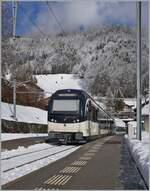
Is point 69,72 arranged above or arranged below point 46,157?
above

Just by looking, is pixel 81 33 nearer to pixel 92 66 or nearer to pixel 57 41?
pixel 57 41

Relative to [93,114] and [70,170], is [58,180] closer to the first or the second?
[70,170]

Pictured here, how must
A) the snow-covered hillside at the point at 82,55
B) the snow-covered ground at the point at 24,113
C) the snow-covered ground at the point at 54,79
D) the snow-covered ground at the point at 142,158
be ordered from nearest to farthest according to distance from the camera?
the snow-covered ground at the point at 142,158, the snow-covered hillside at the point at 82,55, the snow-covered ground at the point at 54,79, the snow-covered ground at the point at 24,113

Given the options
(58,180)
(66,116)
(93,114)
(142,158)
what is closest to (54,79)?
(142,158)

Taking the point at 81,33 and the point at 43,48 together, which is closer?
the point at 81,33

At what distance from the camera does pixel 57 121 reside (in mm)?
22531

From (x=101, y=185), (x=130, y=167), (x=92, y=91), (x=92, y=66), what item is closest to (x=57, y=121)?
(x=92, y=91)

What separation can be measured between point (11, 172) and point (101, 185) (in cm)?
272

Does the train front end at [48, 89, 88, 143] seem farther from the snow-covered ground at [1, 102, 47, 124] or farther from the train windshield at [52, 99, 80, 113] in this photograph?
the snow-covered ground at [1, 102, 47, 124]

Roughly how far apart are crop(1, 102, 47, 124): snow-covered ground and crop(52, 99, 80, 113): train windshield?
8.87 metres

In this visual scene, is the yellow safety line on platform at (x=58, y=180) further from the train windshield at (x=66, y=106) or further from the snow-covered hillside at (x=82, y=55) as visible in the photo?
the train windshield at (x=66, y=106)

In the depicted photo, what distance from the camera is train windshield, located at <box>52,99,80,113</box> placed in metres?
22.5

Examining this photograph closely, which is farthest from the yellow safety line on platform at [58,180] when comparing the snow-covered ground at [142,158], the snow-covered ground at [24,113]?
the snow-covered ground at [24,113]

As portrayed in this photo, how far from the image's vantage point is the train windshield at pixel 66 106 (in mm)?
22500
